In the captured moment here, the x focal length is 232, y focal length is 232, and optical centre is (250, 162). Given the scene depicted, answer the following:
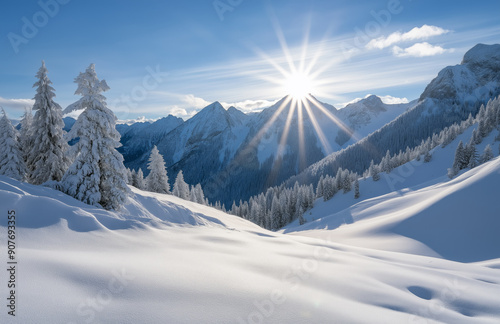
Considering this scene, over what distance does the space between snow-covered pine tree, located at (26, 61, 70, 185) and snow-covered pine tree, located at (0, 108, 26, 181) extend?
3.71ft

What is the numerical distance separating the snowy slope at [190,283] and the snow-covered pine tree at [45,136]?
1523 centimetres

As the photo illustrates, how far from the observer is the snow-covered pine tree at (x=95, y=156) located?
14.6 m

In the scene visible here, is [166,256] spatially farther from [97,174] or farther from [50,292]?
[97,174]

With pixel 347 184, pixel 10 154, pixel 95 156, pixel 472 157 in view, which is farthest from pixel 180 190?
pixel 472 157

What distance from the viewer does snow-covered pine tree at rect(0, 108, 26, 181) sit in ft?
62.8

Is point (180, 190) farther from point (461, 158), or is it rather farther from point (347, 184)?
point (461, 158)

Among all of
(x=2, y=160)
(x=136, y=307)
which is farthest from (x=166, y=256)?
(x=2, y=160)

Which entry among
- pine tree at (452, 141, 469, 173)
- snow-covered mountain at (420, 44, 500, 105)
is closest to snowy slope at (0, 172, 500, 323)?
pine tree at (452, 141, 469, 173)

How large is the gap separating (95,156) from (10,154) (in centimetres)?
1133

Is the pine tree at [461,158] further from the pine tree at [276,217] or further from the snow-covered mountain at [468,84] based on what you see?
the snow-covered mountain at [468,84]

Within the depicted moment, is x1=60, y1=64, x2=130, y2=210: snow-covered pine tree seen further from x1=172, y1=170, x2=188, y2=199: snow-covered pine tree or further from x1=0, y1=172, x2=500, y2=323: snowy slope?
x1=172, y1=170, x2=188, y2=199: snow-covered pine tree

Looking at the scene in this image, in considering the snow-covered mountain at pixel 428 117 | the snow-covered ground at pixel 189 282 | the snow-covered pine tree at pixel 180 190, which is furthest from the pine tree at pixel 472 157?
the snow-covered mountain at pixel 428 117

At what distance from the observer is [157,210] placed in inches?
760

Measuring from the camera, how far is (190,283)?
13.8 feet
